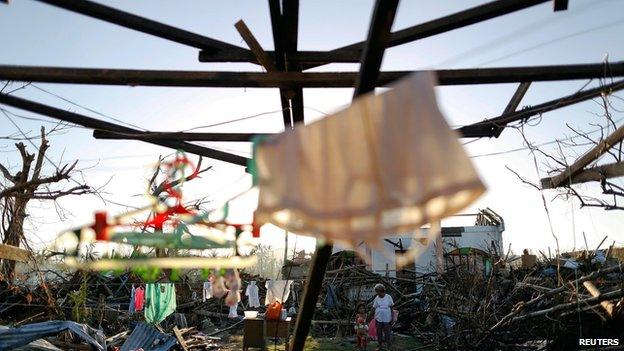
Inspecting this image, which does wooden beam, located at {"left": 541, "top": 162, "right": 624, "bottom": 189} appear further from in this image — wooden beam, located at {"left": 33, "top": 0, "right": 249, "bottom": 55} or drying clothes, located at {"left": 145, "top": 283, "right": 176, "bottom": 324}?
drying clothes, located at {"left": 145, "top": 283, "right": 176, "bottom": 324}

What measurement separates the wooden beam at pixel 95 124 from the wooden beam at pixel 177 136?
0.36 ft

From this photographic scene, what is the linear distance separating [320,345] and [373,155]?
45.0 ft

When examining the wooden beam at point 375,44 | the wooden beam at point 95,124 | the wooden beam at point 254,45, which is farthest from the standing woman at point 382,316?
the wooden beam at point 375,44

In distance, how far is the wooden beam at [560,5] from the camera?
10.4 feet

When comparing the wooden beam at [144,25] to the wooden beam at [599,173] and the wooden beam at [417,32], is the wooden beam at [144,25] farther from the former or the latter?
the wooden beam at [599,173]

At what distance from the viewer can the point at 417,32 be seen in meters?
3.34

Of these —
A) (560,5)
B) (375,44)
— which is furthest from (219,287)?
(560,5)

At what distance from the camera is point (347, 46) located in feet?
12.0

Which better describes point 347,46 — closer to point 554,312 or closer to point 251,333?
Answer: point 554,312

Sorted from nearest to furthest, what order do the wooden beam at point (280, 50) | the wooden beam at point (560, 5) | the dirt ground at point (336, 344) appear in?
the wooden beam at point (280, 50) → the wooden beam at point (560, 5) → the dirt ground at point (336, 344)

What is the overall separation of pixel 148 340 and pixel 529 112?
37.6ft

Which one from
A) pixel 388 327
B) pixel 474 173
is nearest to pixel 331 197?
pixel 474 173

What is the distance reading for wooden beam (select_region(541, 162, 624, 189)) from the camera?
216 inches

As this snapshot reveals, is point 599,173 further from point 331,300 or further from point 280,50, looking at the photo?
point 331,300
